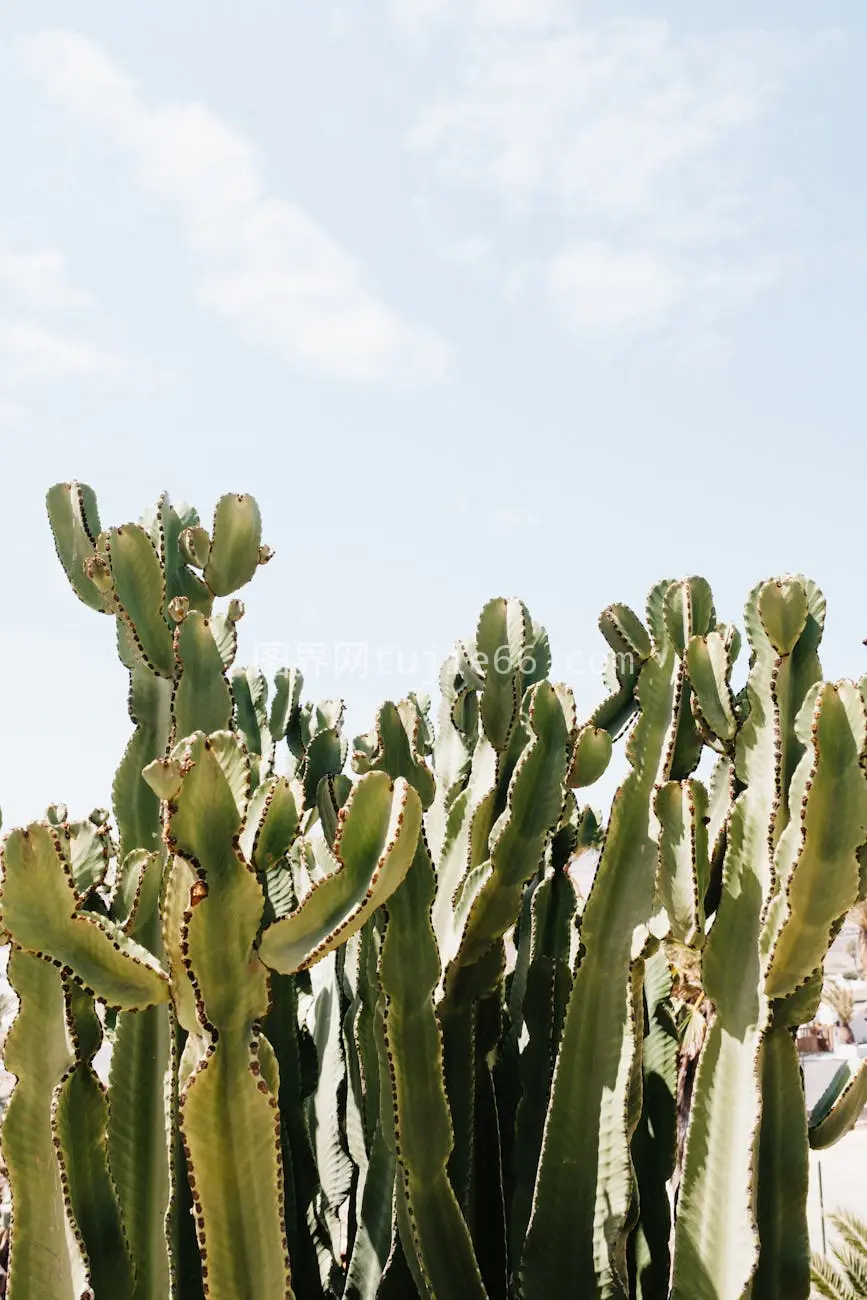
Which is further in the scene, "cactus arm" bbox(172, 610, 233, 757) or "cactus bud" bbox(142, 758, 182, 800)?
"cactus arm" bbox(172, 610, 233, 757)

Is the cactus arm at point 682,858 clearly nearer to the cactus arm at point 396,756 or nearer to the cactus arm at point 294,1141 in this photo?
the cactus arm at point 396,756

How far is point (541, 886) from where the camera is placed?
2.40 metres

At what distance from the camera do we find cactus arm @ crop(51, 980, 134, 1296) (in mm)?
1761

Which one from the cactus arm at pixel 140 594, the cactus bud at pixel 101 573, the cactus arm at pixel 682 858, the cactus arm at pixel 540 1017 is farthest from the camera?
the cactus bud at pixel 101 573

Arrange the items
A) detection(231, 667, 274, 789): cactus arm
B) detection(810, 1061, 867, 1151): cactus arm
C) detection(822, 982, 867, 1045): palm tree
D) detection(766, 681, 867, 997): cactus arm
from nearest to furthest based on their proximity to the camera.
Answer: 1. detection(766, 681, 867, 997): cactus arm
2. detection(810, 1061, 867, 1151): cactus arm
3. detection(231, 667, 274, 789): cactus arm
4. detection(822, 982, 867, 1045): palm tree

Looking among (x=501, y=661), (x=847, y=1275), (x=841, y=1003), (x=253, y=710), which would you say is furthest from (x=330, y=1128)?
(x=841, y=1003)

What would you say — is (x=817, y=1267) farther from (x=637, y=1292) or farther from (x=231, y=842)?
(x=231, y=842)

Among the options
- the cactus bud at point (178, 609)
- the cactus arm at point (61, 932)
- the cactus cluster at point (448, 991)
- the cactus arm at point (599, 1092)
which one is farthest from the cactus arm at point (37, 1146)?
the cactus bud at point (178, 609)

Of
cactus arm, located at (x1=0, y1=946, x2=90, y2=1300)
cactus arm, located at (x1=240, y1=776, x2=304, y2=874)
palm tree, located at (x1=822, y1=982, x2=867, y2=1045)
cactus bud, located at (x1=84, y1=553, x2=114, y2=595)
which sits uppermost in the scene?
cactus bud, located at (x1=84, y1=553, x2=114, y2=595)

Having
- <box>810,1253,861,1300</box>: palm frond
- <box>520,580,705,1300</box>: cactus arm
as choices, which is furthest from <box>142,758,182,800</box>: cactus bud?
<box>810,1253,861,1300</box>: palm frond

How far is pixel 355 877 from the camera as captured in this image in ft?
4.54

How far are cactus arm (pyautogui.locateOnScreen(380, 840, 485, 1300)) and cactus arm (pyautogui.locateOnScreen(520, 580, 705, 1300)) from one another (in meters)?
0.15

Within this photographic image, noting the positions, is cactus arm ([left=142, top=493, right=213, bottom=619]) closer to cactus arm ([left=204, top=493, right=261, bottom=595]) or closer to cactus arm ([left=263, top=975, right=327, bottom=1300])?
cactus arm ([left=204, top=493, right=261, bottom=595])

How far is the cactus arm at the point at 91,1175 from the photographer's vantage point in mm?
1761
